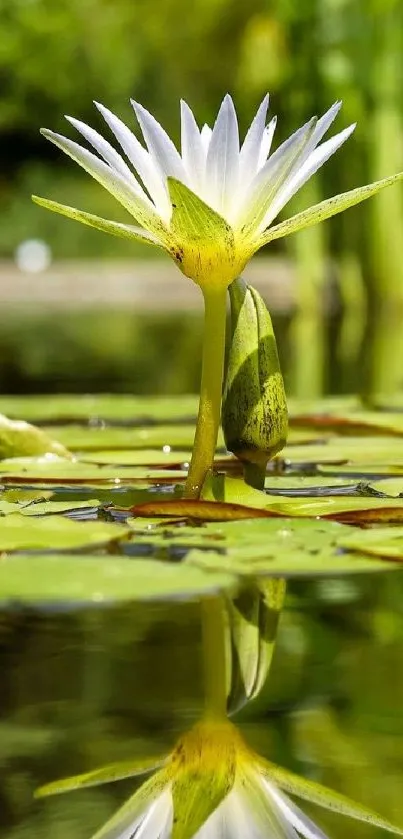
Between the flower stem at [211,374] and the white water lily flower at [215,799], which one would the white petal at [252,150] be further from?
the white water lily flower at [215,799]

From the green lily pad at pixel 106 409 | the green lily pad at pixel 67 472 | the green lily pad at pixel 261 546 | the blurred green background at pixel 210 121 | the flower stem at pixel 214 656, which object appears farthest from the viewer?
the blurred green background at pixel 210 121

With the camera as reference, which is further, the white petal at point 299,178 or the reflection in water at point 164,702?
the white petal at point 299,178

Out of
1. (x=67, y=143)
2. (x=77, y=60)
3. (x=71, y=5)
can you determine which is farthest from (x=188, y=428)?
(x=71, y=5)

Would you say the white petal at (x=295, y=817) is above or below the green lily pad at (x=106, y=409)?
below

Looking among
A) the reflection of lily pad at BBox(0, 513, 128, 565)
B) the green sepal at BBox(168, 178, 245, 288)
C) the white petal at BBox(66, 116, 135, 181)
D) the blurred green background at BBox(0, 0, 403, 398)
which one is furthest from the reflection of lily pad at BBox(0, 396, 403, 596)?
the blurred green background at BBox(0, 0, 403, 398)

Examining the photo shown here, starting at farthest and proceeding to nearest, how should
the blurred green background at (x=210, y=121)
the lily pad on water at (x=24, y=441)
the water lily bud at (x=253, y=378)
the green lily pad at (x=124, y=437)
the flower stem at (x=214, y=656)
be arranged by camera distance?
Answer: the blurred green background at (x=210, y=121), the green lily pad at (x=124, y=437), the lily pad on water at (x=24, y=441), the water lily bud at (x=253, y=378), the flower stem at (x=214, y=656)

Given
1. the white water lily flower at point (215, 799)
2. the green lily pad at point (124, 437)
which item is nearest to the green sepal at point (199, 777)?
the white water lily flower at point (215, 799)
